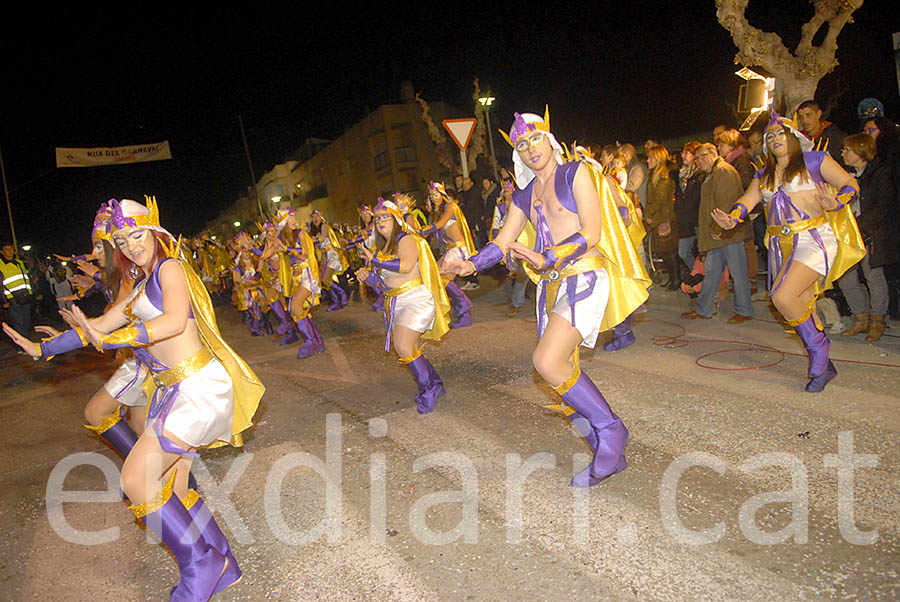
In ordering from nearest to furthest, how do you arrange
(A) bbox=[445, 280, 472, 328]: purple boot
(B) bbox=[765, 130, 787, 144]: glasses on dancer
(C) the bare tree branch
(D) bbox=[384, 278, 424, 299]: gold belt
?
(B) bbox=[765, 130, 787, 144]: glasses on dancer < (D) bbox=[384, 278, 424, 299]: gold belt < (C) the bare tree branch < (A) bbox=[445, 280, 472, 328]: purple boot

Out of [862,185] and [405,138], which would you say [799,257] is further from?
[405,138]

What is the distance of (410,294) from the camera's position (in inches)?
207

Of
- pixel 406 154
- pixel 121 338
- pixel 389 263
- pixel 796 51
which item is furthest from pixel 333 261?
pixel 406 154

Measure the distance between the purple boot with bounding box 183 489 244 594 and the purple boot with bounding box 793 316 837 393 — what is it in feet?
13.5

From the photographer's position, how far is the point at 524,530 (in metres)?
3.05

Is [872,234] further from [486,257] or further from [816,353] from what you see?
[486,257]

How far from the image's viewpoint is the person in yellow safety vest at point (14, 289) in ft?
38.5

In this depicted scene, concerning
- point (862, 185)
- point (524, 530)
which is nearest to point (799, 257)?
point (862, 185)

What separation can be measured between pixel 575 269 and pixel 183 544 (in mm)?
2526

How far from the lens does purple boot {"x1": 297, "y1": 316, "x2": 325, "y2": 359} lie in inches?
323

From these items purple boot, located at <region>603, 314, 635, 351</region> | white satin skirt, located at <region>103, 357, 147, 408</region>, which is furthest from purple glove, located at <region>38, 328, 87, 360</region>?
purple boot, located at <region>603, 314, 635, 351</region>

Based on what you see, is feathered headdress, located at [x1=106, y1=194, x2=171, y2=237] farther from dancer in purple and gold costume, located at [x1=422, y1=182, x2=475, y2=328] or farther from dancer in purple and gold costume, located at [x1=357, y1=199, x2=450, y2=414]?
dancer in purple and gold costume, located at [x1=422, y1=182, x2=475, y2=328]

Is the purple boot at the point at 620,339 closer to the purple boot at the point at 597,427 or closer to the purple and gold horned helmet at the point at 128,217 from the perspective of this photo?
the purple boot at the point at 597,427

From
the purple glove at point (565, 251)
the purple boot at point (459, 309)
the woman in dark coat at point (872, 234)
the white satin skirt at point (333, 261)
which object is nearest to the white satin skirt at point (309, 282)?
the purple boot at point (459, 309)
